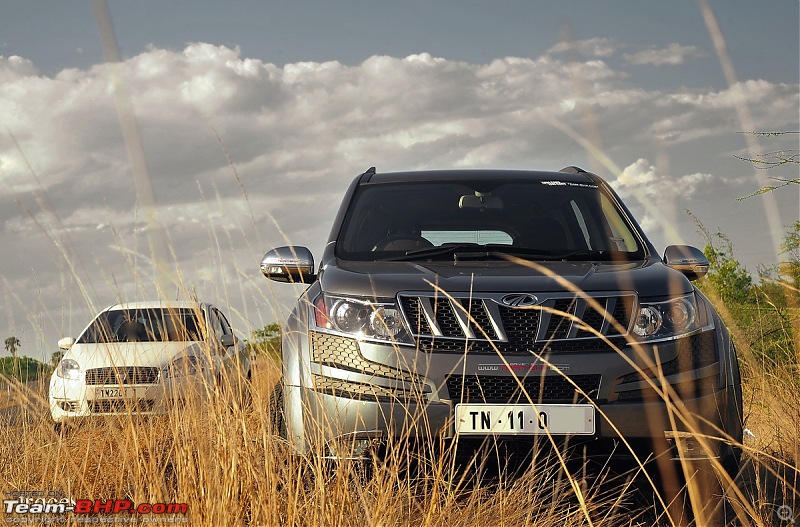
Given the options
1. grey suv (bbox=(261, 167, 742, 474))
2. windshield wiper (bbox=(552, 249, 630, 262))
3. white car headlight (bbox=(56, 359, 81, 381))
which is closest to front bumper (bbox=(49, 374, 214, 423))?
grey suv (bbox=(261, 167, 742, 474))

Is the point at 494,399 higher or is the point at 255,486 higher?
the point at 494,399

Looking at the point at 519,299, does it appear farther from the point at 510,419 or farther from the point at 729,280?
the point at 729,280

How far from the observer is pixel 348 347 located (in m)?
3.87

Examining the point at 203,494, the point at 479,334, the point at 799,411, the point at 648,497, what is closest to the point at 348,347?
the point at 479,334

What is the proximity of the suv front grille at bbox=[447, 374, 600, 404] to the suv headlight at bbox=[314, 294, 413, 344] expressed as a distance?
0.30m

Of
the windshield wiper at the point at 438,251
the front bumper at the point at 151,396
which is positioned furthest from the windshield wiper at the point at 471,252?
the front bumper at the point at 151,396

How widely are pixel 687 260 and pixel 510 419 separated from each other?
172 cm

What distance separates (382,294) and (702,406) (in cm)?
151

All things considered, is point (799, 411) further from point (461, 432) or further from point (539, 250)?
point (461, 432)

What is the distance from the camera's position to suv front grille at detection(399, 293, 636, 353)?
150 inches

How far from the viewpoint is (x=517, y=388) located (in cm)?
371

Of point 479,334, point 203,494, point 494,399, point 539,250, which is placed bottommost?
point 203,494

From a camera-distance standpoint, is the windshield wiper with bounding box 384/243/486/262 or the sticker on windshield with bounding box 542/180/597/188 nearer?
the windshield wiper with bounding box 384/243/486/262

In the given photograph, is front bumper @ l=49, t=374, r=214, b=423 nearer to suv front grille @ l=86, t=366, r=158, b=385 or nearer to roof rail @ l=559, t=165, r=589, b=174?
suv front grille @ l=86, t=366, r=158, b=385
